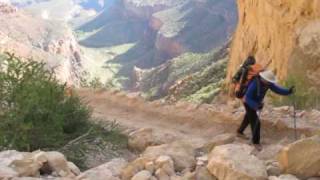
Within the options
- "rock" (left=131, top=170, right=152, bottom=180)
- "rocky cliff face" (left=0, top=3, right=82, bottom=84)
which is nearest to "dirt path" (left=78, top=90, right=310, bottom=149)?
"rock" (left=131, top=170, right=152, bottom=180)

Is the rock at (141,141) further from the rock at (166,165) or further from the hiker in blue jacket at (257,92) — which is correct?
the rock at (166,165)

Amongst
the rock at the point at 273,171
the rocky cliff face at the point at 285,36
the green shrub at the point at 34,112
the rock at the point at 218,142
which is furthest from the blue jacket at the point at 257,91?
the rocky cliff face at the point at 285,36

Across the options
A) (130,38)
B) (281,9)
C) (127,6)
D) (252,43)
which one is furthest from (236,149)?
(127,6)

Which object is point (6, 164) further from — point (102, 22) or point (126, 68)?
point (102, 22)

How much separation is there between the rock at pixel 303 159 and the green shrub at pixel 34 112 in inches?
144

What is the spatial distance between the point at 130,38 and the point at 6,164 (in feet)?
472

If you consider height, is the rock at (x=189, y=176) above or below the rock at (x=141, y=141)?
above

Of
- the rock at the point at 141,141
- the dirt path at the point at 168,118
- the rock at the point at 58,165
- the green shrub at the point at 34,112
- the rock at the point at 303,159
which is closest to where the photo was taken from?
the rock at the point at 303,159

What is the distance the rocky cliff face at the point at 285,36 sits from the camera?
1619 cm

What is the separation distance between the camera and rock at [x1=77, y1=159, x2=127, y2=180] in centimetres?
580

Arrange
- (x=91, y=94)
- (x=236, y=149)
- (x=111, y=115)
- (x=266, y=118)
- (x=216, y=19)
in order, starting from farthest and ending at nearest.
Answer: (x=216, y=19) → (x=91, y=94) → (x=111, y=115) → (x=266, y=118) → (x=236, y=149)

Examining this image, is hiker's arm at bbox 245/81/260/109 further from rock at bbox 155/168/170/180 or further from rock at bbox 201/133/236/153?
rock at bbox 155/168/170/180

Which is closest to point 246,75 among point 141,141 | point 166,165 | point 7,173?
point 141,141

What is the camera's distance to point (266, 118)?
37.0 ft
